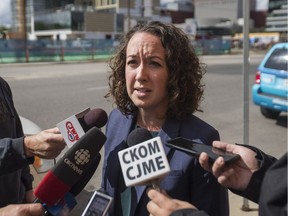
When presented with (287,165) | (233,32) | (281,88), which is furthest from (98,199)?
(233,32)

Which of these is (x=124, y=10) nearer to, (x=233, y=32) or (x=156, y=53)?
(x=233, y=32)

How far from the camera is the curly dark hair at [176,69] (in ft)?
6.04

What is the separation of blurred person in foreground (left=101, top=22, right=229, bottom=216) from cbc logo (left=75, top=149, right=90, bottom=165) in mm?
392

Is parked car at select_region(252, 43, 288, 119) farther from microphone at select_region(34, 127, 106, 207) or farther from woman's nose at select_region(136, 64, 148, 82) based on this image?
microphone at select_region(34, 127, 106, 207)

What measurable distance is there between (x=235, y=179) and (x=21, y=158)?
2.86 ft

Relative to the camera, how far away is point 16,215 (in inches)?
56.2

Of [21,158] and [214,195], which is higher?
[21,158]

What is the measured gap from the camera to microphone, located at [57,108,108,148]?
4.98 feet

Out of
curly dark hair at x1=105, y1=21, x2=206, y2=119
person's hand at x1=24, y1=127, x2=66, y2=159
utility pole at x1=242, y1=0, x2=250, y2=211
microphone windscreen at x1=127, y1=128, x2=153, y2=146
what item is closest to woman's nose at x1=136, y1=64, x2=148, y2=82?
curly dark hair at x1=105, y1=21, x2=206, y2=119

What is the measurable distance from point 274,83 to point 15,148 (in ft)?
21.7

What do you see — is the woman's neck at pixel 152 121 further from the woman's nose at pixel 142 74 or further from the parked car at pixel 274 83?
the parked car at pixel 274 83

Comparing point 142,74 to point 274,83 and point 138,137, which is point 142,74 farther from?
point 274,83

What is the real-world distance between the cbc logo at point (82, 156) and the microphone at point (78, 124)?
0.33 ft

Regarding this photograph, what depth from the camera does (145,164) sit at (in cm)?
116
